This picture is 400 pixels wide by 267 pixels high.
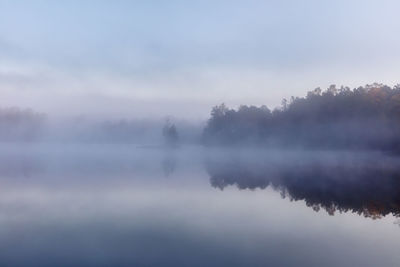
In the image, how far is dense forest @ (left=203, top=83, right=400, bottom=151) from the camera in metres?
68.5

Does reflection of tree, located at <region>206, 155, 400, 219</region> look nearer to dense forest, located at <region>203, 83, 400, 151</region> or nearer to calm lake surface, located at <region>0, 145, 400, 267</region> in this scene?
calm lake surface, located at <region>0, 145, 400, 267</region>

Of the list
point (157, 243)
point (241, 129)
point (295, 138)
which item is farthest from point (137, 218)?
point (241, 129)

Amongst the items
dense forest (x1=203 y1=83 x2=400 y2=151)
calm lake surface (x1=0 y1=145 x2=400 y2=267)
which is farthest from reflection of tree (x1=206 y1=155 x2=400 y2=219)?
dense forest (x1=203 y1=83 x2=400 y2=151)

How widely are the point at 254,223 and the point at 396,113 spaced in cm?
5872

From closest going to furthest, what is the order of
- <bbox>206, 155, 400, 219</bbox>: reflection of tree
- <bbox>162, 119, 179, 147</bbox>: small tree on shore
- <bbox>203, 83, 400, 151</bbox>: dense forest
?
<bbox>206, 155, 400, 219</bbox>: reflection of tree < <bbox>203, 83, 400, 151</bbox>: dense forest < <bbox>162, 119, 179, 147</bbox>: small tree on shore

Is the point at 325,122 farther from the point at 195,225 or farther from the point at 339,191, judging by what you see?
the point at 195,225

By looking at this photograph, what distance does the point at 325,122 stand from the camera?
8400 centimetres

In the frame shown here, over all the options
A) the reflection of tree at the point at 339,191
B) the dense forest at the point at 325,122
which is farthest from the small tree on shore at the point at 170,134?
the reflection of tree at the point at 339,191

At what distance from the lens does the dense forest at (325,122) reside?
2697 inches

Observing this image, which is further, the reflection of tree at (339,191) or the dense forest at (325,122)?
the dense forest at (325,122)

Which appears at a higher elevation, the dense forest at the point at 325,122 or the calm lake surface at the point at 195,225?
the dense forest at the point at 325,122

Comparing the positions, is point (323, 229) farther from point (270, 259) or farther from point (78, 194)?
point (78, 194)

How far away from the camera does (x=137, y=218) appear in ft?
56.5

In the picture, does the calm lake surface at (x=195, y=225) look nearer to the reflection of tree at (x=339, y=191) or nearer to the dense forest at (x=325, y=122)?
the reflection of tree at (x=339, y=191)
